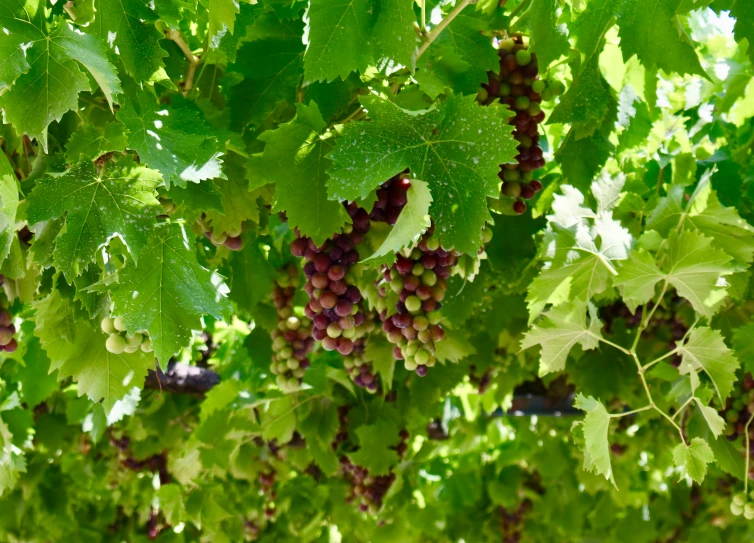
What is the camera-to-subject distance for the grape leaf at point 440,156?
1338 mm

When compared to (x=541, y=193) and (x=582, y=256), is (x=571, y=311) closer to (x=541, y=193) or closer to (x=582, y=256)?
(x=582, y=256)

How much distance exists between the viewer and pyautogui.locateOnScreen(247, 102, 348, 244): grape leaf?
4.89ft

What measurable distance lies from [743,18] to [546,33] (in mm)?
402

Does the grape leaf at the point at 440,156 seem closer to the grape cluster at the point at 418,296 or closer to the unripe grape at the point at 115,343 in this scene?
the grape cluster at the point at 418,296

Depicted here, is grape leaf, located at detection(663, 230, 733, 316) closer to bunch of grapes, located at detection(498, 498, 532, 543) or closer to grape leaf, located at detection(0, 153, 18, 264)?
grape leaf, located at detection(0, 153, 18, 264)

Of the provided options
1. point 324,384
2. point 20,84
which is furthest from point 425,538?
point 20,84

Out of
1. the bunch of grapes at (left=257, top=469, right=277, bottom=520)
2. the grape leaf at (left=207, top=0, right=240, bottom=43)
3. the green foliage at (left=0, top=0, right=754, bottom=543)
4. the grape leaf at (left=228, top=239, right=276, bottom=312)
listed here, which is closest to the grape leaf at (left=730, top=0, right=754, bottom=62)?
the green foliage at (left=0, top=0, right=754, bottom=543)

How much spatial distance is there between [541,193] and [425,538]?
3.04m

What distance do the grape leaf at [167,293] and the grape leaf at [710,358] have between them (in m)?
0.98

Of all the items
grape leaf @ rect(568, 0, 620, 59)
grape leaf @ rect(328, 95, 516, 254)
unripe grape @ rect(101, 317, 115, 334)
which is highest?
grape leaf @ rect(568, 0, 620, 59)

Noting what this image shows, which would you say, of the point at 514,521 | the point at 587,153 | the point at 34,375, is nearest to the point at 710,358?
the point at 587,153

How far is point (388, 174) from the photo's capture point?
1337mm

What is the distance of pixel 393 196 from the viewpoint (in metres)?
1.57

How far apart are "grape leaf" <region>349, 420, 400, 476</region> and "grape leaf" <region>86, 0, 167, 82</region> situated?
1963mm
